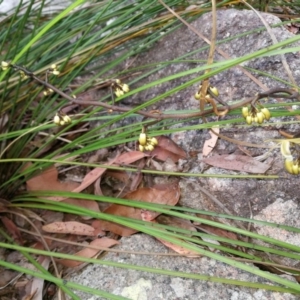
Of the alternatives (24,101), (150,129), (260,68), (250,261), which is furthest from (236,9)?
(250,261)

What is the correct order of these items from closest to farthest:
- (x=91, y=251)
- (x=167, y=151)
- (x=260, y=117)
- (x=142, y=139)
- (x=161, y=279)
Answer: (x=260, y=117) < (x=142, y=139) < (x=161, y=279) < (x=91, y=251) < (x=167, y=151)

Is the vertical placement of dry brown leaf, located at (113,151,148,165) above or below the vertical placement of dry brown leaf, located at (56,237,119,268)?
above

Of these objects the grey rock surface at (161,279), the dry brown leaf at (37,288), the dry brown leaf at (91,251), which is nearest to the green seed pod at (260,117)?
the grey rock surface at (161,279)

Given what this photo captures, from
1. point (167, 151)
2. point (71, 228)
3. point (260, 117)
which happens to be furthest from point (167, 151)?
point (260, 117)

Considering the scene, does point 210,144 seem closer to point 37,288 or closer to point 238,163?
point 238,163

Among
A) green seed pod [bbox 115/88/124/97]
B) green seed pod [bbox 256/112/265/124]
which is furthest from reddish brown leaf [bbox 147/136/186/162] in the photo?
green seed pod [bbox 256/112/265/124]

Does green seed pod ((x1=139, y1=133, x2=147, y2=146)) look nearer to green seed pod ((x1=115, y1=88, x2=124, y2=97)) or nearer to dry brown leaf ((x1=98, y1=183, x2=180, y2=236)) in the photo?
green seed pod ((x1=115, y1=88, x2=124, y2=97))
